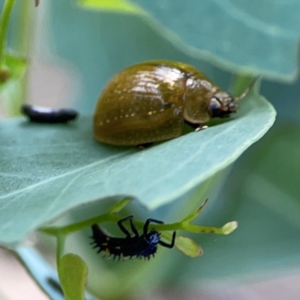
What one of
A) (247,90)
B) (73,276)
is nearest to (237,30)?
(247,90)

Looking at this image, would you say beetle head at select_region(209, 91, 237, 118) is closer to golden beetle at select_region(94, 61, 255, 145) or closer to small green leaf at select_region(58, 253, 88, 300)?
golden beetle at select_region(94, 61, 255, 145)

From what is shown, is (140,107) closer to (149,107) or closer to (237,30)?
(149,107)

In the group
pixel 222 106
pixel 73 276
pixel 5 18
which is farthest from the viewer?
pixel 222 106

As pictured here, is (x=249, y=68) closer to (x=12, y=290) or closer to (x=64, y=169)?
(x=64, y=169)

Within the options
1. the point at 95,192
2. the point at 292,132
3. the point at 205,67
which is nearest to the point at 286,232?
the point at 292,132

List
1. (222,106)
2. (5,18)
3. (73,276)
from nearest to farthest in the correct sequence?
(73,276) < (5,18) < (222,106)

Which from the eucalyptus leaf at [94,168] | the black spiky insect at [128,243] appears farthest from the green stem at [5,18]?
the black spiky insect at [128,243]
